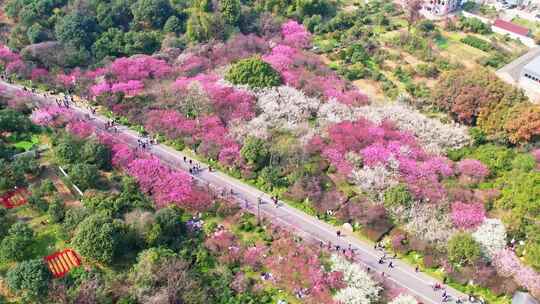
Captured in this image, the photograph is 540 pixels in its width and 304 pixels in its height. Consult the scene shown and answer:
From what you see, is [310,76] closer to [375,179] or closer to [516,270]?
[375,179]

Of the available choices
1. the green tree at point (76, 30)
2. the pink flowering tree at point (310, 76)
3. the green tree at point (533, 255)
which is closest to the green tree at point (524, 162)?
the green tree at point (533, 255)

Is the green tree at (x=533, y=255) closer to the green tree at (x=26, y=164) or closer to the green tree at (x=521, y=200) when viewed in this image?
the green tree at (x=521, y=200)

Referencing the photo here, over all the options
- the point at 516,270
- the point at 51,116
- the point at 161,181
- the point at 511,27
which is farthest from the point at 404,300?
the point at 511,27

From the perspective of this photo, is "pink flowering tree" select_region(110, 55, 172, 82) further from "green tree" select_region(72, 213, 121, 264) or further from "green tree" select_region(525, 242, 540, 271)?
"green tree" select_region(525, 242, 540, 271)

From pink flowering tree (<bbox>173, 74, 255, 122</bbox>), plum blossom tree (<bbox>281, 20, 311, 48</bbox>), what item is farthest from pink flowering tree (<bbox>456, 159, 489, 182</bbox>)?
plum blossom tree (<bbox>281, 20, 311, 48</bbox>)

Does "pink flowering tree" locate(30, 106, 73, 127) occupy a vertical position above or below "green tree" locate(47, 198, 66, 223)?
above

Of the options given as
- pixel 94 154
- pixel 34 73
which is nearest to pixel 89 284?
pixel 94 154
